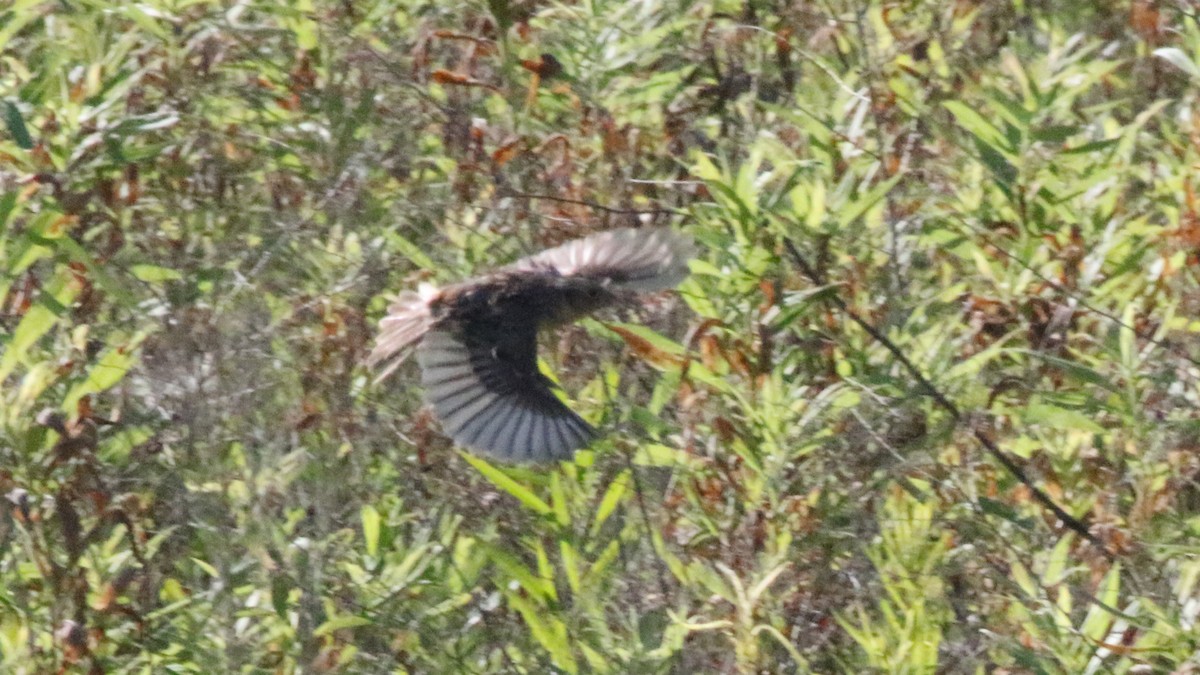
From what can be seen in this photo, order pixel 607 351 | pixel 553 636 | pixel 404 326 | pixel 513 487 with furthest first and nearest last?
pixel 607 351 < pixel 404 326 < pixel 513 487 < pixel 553 636

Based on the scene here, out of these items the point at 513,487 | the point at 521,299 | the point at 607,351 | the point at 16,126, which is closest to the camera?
the point at 513,487

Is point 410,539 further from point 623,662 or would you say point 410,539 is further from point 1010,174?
point 1010,174

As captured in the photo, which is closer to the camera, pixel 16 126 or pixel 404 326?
pixel 16 126

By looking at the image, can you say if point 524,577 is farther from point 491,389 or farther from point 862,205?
point 862,205

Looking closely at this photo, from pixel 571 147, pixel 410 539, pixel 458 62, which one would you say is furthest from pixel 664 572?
pixel 458 62

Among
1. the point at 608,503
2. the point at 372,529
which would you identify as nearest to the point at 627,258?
the point at 608,503

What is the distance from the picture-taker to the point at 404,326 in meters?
3.85

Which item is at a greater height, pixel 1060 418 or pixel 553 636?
pixel 1060 418

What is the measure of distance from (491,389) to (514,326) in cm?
Result: 13

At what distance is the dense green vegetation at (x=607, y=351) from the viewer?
3219 mm

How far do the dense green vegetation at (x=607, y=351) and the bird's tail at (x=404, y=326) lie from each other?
0.11 m

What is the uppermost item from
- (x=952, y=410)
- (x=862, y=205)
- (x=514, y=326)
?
(x=862, y=205)

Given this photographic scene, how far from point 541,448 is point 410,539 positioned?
70 centimetres

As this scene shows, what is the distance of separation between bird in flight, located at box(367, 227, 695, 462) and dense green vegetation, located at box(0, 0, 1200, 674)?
79mm
